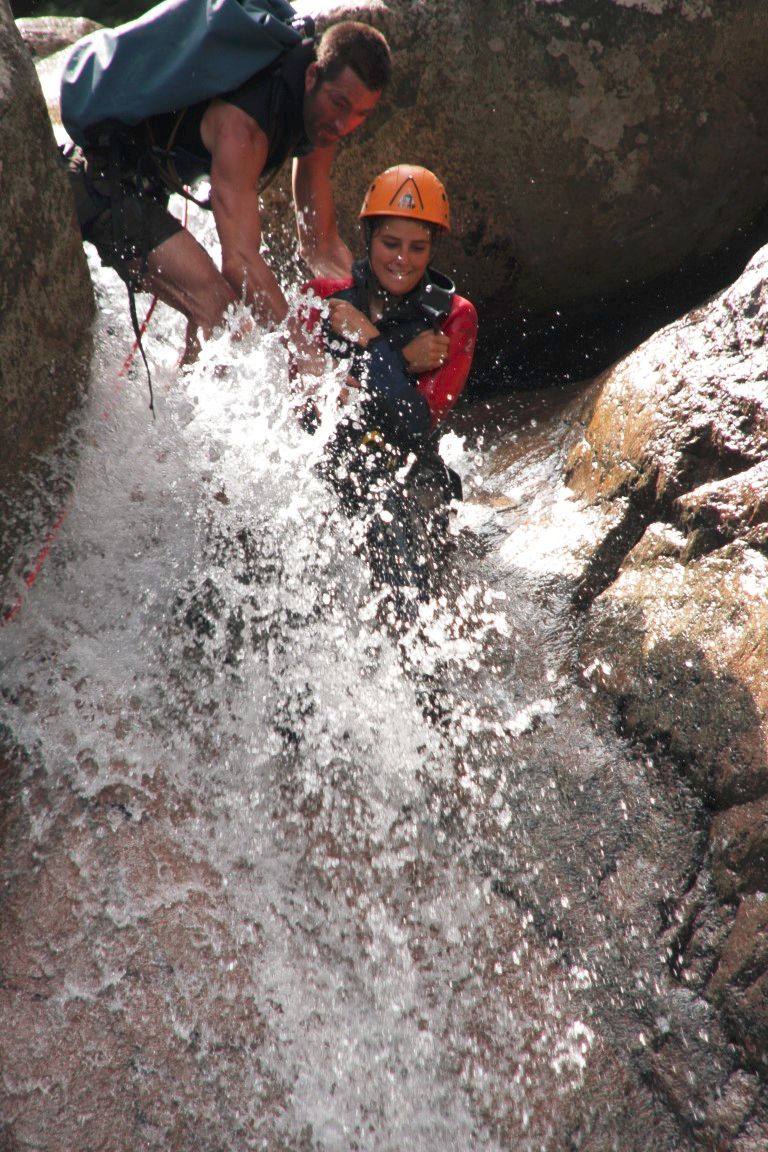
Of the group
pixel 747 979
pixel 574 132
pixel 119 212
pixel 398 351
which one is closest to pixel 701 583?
pixel 747 979

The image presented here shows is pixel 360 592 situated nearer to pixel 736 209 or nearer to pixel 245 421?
pixel 245 421

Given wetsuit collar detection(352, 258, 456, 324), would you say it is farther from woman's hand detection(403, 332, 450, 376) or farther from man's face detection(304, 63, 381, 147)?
man's face detection(304, 63, 381, 147)

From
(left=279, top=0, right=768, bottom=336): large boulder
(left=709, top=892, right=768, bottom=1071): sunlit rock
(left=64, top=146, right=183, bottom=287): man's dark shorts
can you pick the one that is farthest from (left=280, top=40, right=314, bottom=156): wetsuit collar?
(left=709, top=892, right=768, bottom=1071): sunlit rock

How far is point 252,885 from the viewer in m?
2.11

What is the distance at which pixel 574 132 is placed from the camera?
3.87m

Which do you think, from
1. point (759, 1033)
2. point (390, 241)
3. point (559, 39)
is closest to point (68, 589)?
point (390, 241)

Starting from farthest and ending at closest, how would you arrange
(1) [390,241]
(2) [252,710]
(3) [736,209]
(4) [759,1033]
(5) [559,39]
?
(3) [736,209] → (5) [559,39] → (1) [390,241] → (2) [252,710] → (4) [759,1033]

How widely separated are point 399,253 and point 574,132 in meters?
1.33

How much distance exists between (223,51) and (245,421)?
110cm

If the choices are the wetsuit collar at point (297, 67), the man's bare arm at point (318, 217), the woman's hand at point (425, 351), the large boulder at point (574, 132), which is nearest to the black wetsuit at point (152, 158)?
the wetsuit collar at point (297, 67)

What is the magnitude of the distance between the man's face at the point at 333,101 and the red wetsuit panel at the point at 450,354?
0.50m

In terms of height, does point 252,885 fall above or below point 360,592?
below

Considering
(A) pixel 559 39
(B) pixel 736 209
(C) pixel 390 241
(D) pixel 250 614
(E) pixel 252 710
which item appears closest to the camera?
(E) pixel 252 710

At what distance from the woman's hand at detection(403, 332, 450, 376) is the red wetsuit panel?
0.05 m
